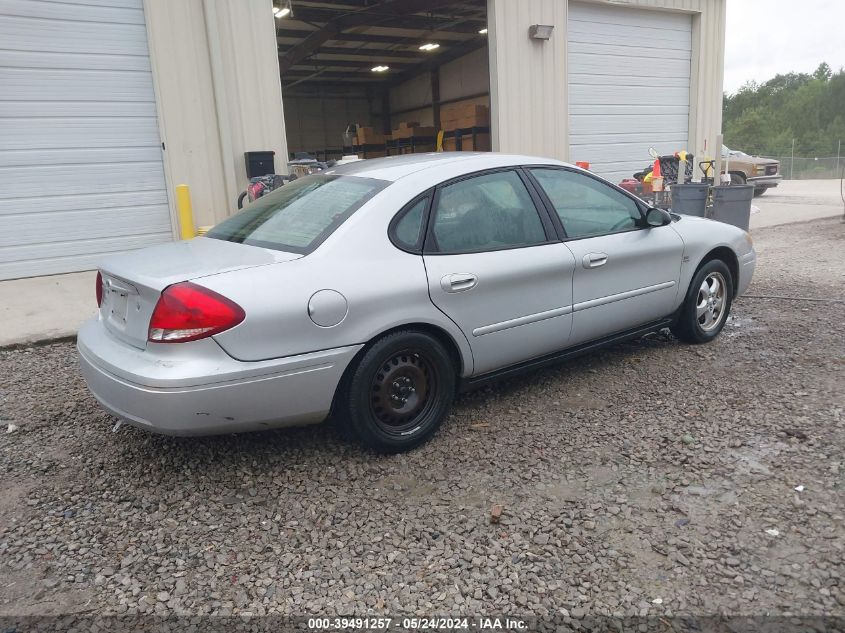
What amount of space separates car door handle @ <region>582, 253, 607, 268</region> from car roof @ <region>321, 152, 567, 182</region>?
0.66 metres

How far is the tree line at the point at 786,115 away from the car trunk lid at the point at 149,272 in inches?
2537

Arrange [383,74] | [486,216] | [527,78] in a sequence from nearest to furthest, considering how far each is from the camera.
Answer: [486,216] < [527,78] < [383,74]

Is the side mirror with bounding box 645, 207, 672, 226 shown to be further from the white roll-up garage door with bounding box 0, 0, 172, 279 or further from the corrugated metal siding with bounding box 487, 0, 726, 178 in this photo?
the corrugated metal siding with bounding box 487, 0, 726, 178

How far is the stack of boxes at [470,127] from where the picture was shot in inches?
555

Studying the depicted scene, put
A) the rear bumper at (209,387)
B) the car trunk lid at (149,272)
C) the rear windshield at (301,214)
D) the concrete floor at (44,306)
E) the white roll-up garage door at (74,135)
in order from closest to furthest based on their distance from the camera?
the rear bumper at (209,387)
the car trunk lid at (149,272)
the rear windshield at (301,214)
the concrete floor at (44,306)
the white roll-up garage door at (74,135)

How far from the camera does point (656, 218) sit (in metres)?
4.38

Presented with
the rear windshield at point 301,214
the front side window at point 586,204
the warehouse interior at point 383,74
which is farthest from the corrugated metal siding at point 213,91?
the front side window at point 586,204

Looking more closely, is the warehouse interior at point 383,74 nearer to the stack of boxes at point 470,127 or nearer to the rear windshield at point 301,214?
the stack of boxes at point 470,127

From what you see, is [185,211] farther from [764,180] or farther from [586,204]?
[764,180]

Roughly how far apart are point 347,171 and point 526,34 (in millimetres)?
7877

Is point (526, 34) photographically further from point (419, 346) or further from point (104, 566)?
point (104, 566)

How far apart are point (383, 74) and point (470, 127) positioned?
9.82m

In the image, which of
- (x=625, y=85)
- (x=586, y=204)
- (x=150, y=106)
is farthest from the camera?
(x=625, y=85)

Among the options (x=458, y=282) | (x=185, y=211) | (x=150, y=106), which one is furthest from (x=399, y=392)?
(x=150, y=106)
